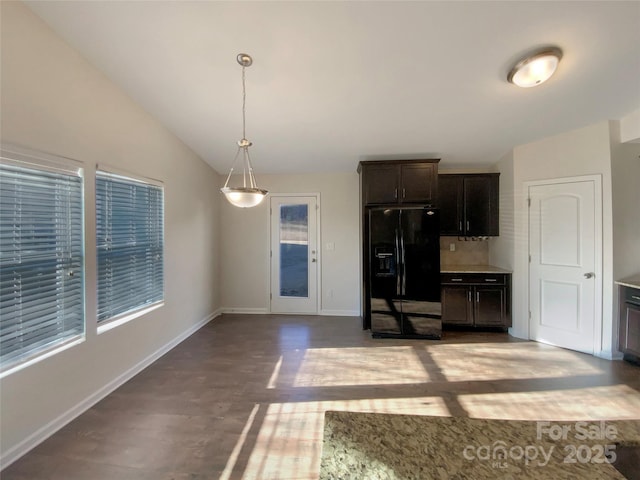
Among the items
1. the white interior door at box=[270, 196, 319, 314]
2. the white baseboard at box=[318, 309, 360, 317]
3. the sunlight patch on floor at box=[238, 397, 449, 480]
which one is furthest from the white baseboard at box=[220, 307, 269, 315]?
the sunlight patch on floor at box=[238, 397, 449, 480]

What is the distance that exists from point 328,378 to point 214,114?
297cm

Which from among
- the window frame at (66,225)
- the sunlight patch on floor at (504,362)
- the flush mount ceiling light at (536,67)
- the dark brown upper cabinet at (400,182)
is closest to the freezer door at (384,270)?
the dark brown upper cabinet at (400,182)

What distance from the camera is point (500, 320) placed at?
3928 mm

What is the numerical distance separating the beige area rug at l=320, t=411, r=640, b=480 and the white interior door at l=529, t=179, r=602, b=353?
3417mm

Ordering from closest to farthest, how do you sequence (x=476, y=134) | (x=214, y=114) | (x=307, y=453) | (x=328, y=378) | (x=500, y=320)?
(x=307, y=453) → (x=328, y=378) → (x=214, y=114) → (x=476, y=134) → (x=500, y=320)

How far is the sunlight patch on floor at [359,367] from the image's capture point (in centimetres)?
275

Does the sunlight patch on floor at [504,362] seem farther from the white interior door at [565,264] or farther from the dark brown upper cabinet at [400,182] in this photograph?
the dark brown upper cabinet at [400,182]

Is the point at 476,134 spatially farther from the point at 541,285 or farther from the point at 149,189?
the point at 149,189

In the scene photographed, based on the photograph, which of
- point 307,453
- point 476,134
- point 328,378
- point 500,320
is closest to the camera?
point 307,453

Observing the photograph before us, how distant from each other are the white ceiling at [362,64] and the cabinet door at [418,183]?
498 millimetres

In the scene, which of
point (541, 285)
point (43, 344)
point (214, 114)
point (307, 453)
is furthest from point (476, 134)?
point (43, 344)

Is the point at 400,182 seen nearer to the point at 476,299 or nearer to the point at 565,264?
the point at 476,299

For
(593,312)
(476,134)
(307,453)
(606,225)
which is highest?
(476,134)

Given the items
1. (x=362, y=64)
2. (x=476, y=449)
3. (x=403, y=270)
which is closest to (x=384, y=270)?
(x=403, y=270)
